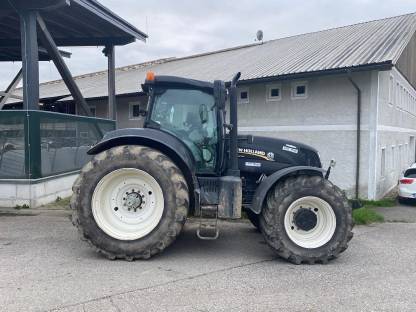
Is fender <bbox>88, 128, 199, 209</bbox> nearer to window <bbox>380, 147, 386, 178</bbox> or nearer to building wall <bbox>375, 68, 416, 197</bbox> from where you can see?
building wall <bbox>375, 68, 416, 197</bbox>

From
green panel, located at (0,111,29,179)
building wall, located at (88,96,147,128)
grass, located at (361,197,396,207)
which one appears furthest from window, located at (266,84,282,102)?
green panel, located at (0,111,29,179)

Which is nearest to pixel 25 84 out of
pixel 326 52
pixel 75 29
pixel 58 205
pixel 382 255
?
pixel 58 205

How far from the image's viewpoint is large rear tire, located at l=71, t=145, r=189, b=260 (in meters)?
5.03

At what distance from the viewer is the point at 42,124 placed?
8.64 m

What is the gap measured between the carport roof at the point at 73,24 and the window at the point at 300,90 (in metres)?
5.25

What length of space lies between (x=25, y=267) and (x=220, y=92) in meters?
3.34

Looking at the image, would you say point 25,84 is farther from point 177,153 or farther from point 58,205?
point 177,153

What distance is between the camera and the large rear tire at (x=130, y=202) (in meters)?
5.03

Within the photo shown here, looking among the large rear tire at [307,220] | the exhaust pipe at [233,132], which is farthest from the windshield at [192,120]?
the large rear tire at [307,220]

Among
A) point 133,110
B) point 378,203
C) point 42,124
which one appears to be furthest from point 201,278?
point 133,110

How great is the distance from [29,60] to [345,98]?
859 cm

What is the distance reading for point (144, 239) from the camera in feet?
16.6

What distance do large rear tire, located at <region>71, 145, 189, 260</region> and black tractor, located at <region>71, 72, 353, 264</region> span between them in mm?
13

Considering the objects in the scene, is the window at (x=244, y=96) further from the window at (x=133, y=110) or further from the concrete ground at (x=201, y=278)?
the concrete ground at (x=201, y=278)
